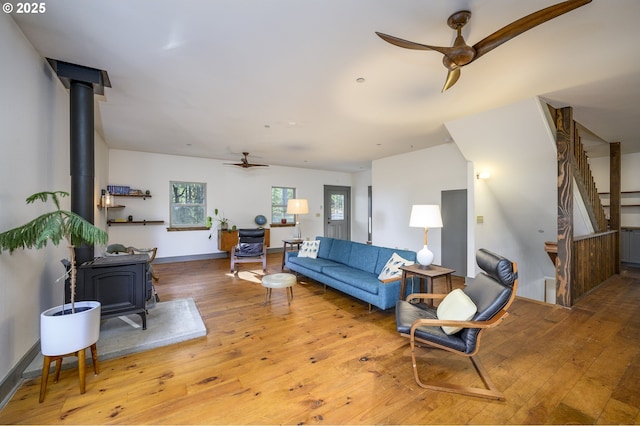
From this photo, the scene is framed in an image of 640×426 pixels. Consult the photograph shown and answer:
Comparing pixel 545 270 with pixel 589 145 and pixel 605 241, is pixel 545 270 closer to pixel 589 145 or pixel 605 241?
pixel 605 241

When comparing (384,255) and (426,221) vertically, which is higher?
(426,221)

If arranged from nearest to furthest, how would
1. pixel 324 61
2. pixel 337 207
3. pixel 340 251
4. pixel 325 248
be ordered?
pixel 324 61, pixel 340 251, pixel 325 248, pixel 337 207

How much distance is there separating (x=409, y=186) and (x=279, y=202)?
12.8ft

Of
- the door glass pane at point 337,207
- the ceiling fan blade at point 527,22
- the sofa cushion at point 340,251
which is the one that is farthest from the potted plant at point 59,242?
the door glass pane at point 337,207

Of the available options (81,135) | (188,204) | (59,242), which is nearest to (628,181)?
(59,242)

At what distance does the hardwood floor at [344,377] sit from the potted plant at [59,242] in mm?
390

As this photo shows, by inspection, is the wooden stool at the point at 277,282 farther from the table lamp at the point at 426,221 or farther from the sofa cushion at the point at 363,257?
the table lamp at the point at 426,221

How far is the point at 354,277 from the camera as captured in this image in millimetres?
3588

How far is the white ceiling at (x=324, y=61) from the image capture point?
6.06 feet

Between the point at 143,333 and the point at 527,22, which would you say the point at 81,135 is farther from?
the point at 527,22

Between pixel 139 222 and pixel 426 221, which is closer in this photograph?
pixel 426 221

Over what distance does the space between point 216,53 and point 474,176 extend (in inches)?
164

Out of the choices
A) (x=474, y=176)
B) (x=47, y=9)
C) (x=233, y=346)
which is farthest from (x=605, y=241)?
(x=47, y=9)

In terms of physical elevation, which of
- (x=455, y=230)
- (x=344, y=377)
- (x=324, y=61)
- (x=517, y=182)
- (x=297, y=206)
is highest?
(x=324, y=61)
